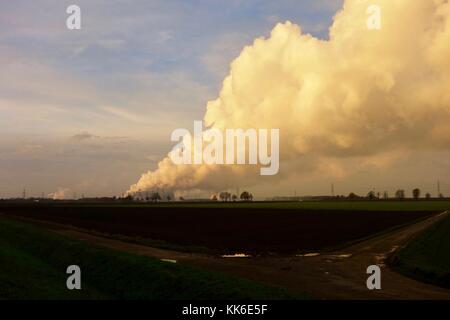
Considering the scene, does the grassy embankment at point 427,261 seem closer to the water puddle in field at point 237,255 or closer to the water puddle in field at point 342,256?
the water puddle in field at point 342,256

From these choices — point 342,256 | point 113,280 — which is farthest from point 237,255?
point 113,280

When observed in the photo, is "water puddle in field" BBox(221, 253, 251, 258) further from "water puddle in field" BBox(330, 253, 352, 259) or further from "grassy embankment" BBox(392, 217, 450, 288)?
"grassy embankment" BBox(392, 217, 450, 288)

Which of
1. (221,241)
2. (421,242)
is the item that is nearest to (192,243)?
(221,241)

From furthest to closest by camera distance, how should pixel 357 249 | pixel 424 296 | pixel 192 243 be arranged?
1. pixel 192 243
2. pixel 357 249
3. pixel 424 296

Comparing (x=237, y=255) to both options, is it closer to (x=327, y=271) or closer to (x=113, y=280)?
(x=327, y=271)
